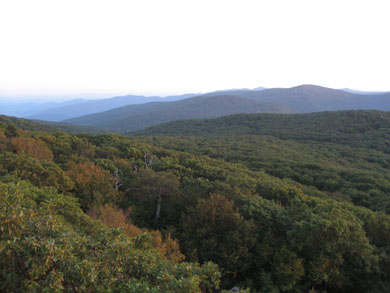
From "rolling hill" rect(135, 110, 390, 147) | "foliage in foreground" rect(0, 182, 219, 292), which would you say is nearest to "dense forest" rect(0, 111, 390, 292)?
"foliage in foreground" rect(0, 182, 219, 292)

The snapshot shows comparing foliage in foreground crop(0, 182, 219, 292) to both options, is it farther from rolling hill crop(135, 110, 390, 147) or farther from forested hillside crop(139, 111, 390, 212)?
rolling hill crop(135, 110, 390, 147)

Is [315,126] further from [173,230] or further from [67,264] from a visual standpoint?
[67,264]

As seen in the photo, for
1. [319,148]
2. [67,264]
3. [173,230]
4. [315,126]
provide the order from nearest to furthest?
1. [67,264]
2. [173,230]
3. [319,148]
4. [315,126]

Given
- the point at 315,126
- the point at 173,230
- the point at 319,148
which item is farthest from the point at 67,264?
the point at 315,126

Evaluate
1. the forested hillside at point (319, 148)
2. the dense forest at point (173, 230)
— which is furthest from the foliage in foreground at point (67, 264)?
the forested hillside at point (319, 148)

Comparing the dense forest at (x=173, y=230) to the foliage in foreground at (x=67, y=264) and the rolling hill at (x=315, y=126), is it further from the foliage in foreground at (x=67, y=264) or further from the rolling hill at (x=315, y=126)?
the rolling hill at (x=315, y=126)

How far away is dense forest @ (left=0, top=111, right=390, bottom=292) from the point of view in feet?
15.1

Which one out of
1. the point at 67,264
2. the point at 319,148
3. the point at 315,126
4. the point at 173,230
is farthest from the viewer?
the point at 315,126

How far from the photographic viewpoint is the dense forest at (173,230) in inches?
181

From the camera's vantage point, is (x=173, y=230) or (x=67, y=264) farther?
(x=173, y=230)

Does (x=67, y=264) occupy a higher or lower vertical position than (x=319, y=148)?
higher

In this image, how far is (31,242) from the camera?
419 cm

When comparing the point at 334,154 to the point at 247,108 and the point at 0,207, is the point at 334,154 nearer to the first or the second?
the point at 0,207

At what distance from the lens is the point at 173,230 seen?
12844mm
